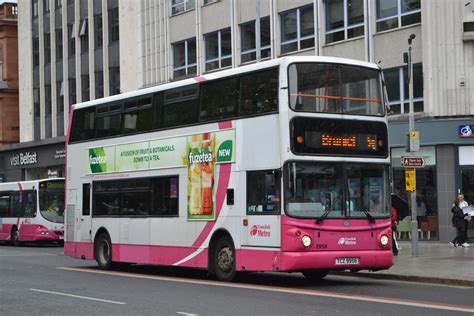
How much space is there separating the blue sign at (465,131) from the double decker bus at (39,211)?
17618 millimetres

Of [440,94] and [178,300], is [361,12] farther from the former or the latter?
[178,300]

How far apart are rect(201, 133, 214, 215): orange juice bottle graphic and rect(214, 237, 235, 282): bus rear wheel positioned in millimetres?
787

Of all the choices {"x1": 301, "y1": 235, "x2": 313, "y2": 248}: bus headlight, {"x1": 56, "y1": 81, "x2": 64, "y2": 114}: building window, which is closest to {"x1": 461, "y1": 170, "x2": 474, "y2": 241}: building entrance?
{"x1": 301, "y1": 235, "x2": 313, "y2": 248}: bus headlight

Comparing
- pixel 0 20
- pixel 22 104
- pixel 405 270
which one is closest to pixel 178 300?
pixel 405 270

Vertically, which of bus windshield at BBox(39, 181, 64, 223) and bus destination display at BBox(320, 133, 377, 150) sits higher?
bus destination display at BBox(320, 133, 377, 150)

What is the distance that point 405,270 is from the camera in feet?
60.1

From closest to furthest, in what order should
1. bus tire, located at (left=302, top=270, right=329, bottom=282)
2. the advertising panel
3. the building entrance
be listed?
the advertising panel
bus tire, located at (left=302, top=270, right=329, bottom=282)
the building entrance

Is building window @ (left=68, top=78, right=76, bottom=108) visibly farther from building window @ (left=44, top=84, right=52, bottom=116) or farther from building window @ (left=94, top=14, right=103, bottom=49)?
building window @ (left=94, top=14, right=103, bottom=49)

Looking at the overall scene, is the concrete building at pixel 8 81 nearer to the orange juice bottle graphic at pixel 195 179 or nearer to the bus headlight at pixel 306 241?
the orange juice bottle graphic at pixel 195 179

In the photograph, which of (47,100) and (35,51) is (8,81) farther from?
(47,100)

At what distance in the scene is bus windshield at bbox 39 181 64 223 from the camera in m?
35.3

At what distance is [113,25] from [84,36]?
3.57 metres

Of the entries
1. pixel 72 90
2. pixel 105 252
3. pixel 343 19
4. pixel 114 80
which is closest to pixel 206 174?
pixel 105 252

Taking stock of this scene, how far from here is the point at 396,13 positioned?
28891 millimetres
